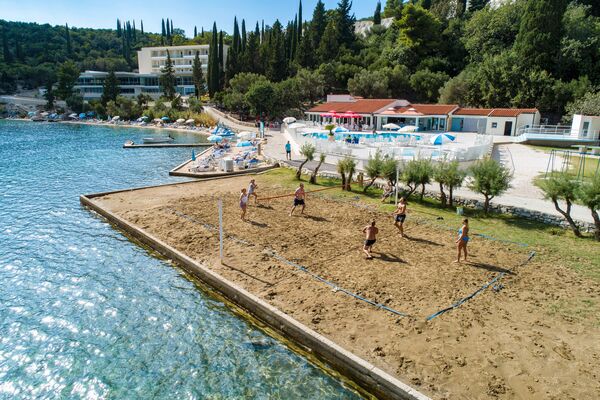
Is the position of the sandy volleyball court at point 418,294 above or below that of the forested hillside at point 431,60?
below

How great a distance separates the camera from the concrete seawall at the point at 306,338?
27.5 ft

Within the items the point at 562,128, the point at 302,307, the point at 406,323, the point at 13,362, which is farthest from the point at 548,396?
the point at 562,128

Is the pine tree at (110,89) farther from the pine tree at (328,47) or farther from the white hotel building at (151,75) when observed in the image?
the pine tree at (328,47)

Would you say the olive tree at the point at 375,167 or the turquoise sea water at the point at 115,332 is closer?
the turquoise sea water at the point at 115,332

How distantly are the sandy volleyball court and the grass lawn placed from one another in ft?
2.02

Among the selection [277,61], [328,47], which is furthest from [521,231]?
[328,47]

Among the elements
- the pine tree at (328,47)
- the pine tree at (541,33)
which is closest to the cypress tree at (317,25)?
the pine tree at (328,47)

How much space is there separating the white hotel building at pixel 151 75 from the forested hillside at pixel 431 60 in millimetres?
11747

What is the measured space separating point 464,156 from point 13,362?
86.2 ft

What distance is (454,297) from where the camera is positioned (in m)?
11.6

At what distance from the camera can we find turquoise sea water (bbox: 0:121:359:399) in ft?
29.6

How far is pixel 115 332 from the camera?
35.9 ft

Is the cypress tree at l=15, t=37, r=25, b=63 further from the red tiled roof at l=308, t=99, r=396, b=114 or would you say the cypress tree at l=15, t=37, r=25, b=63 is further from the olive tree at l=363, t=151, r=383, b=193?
the olive tree at l=363, t=151, r=383, b=193

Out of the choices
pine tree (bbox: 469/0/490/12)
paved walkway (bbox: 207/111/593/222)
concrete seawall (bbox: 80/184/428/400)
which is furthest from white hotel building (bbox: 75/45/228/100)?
concrete seawall (bbox: 80/184/428/400)
